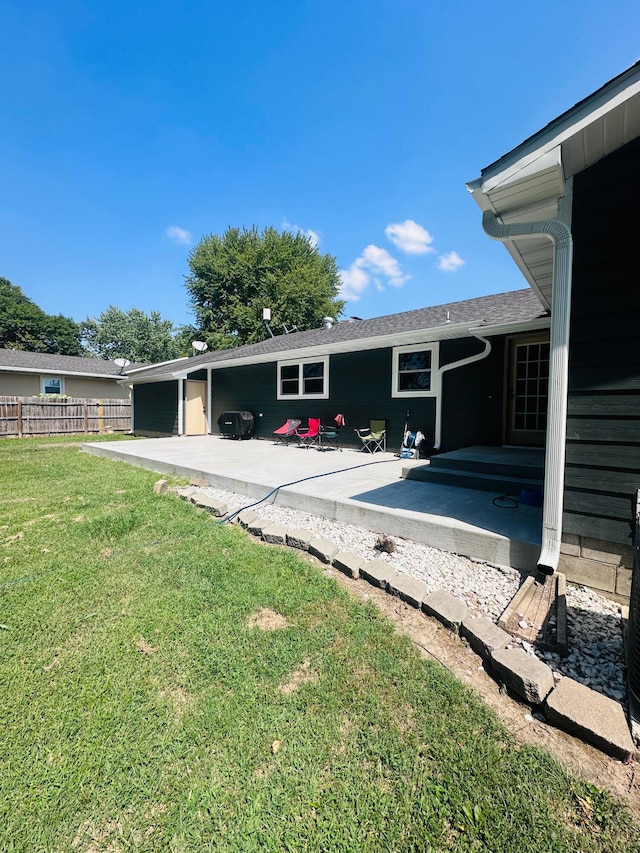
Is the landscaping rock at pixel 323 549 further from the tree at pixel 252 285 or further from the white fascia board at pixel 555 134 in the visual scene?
the tree at pixel 252 285

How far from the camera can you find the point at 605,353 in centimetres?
243

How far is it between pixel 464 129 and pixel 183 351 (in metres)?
28.5

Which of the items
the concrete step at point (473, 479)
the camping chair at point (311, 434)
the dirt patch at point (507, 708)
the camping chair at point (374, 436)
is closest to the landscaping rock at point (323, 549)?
the dirt patch at point (507, 708)

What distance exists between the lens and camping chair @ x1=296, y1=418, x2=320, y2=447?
8.89 metres

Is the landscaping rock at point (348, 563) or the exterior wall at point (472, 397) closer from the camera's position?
the landscaping rock at point (348, 563)

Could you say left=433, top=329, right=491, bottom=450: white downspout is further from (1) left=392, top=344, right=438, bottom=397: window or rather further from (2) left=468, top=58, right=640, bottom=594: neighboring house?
(2) left=468, top=58, right=640, bottom=594: neighboring house

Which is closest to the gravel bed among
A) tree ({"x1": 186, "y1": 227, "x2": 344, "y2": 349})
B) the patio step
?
the patio step

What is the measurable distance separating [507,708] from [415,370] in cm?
662

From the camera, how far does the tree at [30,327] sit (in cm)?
3150

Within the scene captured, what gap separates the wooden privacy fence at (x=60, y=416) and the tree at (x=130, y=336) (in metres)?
23.1

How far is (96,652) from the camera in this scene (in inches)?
74.7

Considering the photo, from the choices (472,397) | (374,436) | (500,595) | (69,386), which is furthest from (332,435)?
(69,386)

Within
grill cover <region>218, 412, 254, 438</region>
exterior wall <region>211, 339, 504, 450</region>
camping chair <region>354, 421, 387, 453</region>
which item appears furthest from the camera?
grill cover <region>218, 412, 254, 438</region>

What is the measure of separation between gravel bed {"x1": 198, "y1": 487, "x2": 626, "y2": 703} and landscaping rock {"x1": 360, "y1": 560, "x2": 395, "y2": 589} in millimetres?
168
